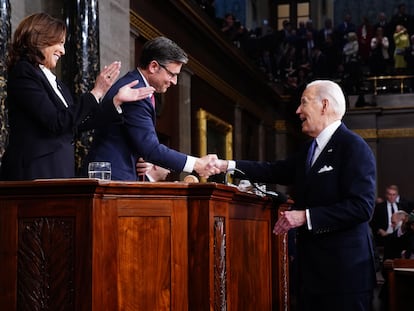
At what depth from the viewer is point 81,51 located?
616 centimetres

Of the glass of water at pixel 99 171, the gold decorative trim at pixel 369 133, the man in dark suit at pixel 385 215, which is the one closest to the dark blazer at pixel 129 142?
the glass of water at pixel 99 171

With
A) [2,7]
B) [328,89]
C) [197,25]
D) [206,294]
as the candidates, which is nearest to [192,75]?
[197,25]

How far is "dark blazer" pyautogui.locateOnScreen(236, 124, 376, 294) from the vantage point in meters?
3.55

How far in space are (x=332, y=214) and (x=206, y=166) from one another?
2.58 ft

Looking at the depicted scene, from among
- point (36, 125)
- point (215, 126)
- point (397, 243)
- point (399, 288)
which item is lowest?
point (399, 288)

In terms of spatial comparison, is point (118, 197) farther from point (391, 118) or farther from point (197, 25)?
point (391, 118)

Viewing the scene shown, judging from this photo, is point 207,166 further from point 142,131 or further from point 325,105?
point 325,105

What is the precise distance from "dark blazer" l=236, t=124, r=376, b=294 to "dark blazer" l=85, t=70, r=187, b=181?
754 mm

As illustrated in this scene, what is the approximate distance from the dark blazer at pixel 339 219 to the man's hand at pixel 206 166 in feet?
1.71

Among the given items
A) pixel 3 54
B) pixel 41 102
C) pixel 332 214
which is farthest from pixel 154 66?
pixel 3 54

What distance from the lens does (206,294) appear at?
10.2 ft

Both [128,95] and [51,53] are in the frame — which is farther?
[51,53]

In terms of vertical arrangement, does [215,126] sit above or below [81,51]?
above

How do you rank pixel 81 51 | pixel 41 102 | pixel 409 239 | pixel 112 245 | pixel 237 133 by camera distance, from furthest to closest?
1. pixel 237 133
2. pixel 409 239
3. pixel 81 51
4. pixel 41 102
5. pixel 112 245
